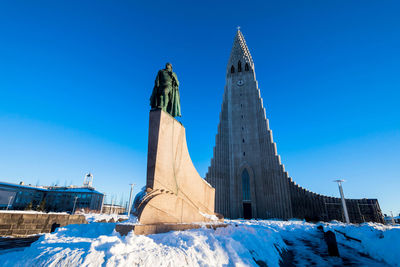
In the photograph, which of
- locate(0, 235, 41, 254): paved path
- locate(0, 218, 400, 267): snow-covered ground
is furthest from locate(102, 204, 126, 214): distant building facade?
locate(0, 218, 400, 267): snow-covered ground

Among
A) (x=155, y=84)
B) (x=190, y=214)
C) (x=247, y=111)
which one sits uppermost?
(x=247, y=111)

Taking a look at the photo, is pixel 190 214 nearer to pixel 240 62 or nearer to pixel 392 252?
pixel 392 252

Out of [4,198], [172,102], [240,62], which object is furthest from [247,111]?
[4,198]

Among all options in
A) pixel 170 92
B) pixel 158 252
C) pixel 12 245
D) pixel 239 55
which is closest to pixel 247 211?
pixel 170 92

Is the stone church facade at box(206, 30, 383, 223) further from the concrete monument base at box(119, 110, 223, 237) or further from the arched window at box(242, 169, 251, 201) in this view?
the concrete monument base at box(119, 110, 223, 237)

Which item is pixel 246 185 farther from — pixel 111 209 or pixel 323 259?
pixel 111 209

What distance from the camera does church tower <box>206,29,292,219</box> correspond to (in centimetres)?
2555

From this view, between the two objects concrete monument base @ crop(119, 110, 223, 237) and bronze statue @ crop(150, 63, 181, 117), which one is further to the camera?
bronze statue @ crop(150, 63, 181, 117)

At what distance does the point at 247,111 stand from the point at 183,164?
2502 centimetres

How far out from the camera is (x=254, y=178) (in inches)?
1068

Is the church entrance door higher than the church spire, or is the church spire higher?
the church spire

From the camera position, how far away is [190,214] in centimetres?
646

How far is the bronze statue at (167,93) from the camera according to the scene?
23.8ft

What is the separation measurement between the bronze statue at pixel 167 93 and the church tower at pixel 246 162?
2106 centimetres
